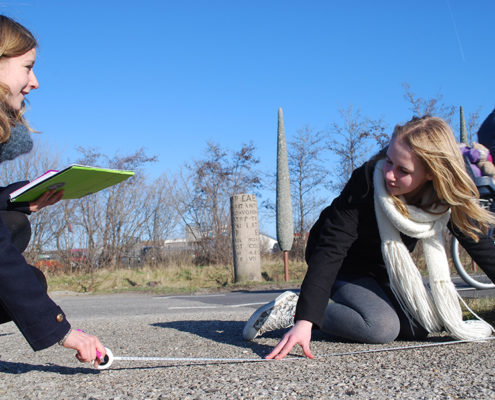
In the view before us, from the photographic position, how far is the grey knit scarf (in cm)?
209

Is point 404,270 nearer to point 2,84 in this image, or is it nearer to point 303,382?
point 303,382

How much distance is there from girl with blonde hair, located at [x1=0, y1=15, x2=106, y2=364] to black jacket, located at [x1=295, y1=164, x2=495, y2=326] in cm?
101

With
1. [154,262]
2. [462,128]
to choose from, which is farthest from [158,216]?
[462,128]

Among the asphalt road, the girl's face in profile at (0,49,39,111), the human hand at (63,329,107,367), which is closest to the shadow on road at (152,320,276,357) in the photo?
the asphalt road

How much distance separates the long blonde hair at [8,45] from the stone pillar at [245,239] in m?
9.13

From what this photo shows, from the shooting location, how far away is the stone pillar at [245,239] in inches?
428

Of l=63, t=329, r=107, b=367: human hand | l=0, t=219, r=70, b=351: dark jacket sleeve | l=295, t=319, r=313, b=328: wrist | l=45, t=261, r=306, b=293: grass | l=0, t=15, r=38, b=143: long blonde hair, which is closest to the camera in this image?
l=0, t=219, r=70, b=351: dark jacket sleeve

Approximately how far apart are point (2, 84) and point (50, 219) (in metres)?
12.0

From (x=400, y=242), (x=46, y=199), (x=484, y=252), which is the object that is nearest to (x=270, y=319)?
(x=400, y=242)

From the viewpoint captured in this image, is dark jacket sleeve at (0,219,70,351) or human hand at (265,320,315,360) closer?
dark jacket sleeve at (0,219,70,351)

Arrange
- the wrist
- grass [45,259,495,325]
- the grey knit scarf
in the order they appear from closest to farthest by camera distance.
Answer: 1. the grey knit scarf
2. the wrist
3. grass [45,259,495,325]

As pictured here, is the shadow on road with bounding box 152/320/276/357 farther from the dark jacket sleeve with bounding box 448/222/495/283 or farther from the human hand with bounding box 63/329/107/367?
the dark jacket sleeve with bounding box 448/222/495/283

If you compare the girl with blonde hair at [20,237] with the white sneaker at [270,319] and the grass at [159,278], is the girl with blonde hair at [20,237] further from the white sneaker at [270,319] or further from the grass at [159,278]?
the grass at [159,278]

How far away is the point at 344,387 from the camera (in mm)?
1725
